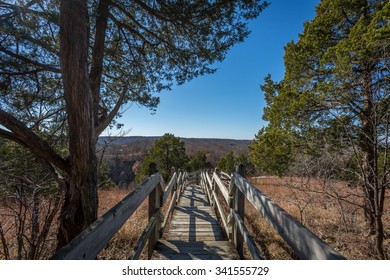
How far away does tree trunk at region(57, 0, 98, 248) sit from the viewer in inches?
79.8

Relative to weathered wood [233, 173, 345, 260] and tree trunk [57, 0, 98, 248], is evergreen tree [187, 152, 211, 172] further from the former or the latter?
weathered wood [233, 173, 345, 260]

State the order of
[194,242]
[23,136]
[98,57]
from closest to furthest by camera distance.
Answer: [23,136], [194,242], [98,57]

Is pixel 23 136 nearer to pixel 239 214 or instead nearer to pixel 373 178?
pixel 239 214

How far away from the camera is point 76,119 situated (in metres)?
2.10

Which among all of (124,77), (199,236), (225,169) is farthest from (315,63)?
(225,169)

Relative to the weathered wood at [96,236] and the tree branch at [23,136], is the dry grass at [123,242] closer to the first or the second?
the tree branch at [23,136]

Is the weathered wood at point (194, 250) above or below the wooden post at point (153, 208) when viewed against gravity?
below

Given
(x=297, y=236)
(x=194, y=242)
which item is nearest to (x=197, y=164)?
(x=194, y=242)

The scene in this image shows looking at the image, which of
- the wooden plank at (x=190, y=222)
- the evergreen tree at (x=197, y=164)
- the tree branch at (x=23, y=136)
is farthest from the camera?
the evergreen tree at (x=197, y=164)

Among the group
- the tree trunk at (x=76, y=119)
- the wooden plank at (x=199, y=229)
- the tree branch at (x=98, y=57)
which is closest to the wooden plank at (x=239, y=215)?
the wooden plank at (x=199, y=229)

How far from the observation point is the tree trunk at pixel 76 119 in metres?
2.03

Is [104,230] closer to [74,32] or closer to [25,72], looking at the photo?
[74,32]
